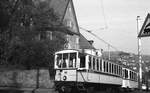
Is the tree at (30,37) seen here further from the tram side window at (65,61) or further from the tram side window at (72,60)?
the tram side window at (72,60)

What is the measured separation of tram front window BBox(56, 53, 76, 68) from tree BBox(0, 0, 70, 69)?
9535mm

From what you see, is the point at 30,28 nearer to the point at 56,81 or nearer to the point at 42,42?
the point at 42,42

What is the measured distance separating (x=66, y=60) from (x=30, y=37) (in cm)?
1206

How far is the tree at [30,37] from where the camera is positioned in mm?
29450

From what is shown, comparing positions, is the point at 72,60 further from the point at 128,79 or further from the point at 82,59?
the point at 128,79

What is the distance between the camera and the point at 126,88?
1272 inches

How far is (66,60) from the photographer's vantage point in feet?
65.0

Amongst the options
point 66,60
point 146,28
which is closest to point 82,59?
point 66,60

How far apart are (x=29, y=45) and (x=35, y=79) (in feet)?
17.3

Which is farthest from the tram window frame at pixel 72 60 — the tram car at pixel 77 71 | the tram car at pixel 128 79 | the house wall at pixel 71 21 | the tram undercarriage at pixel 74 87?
the house wall at pixel 71 21

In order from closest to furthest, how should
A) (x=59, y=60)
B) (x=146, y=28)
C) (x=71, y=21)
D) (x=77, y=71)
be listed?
(x=146, y=28), (x=77, y=71), (x=59, y=60), (x=71, y=21)

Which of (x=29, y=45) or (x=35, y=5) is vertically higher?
(x=35, y=5)

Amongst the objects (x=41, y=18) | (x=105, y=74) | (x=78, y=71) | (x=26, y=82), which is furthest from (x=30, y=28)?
(x=78, y=71)

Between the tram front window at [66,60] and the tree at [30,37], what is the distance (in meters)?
9.53
